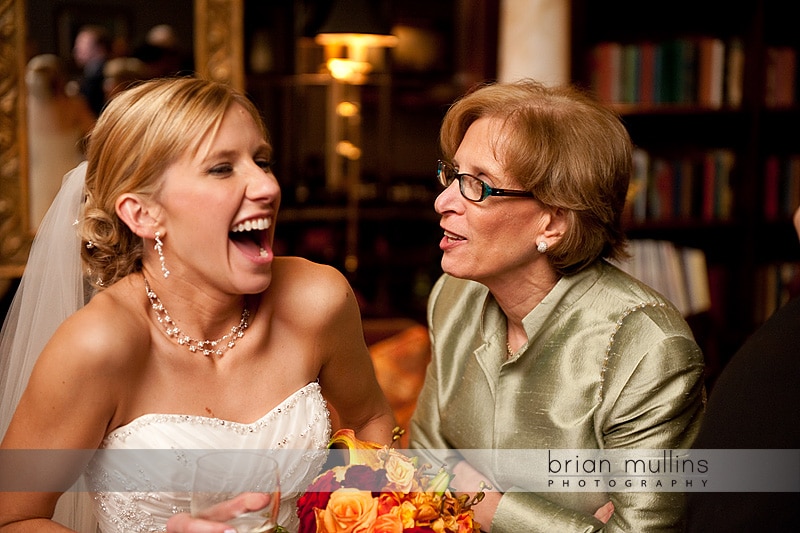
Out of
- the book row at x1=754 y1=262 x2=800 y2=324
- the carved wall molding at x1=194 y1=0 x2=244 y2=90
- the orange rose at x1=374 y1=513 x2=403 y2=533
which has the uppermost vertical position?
the carved wall molding at x1=194 y1=0 x2=244 y2=90

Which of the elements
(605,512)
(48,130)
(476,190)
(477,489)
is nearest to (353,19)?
(48,130)

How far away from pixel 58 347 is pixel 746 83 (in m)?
3.86

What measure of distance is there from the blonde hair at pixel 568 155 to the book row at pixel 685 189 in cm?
256

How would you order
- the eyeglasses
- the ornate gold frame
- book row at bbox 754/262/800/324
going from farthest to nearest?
book row at bbox 754/262/800/324, the ornate gold frame, the eyeglasses

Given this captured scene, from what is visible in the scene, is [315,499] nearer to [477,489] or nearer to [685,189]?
[477,489]

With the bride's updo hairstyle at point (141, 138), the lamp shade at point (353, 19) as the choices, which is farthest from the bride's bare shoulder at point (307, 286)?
the lamp shade at point (353, 19)

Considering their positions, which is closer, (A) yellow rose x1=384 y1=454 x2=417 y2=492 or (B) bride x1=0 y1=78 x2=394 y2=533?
(A) yellow rose x1=384 y1=454 x2=417 y2=492

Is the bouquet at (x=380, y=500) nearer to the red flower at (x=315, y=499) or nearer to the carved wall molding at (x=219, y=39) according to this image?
the red flower at (x=315, y=499)

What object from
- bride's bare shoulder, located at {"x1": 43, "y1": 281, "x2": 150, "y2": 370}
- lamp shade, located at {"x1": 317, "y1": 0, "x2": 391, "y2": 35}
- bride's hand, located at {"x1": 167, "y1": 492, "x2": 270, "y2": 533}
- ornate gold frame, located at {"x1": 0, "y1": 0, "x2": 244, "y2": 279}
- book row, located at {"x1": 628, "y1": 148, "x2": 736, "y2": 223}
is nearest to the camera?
bride's hand, located at {"x1": 167, "y1": 492, "x2": 270, "y2": 533}

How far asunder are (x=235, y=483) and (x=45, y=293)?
3.30 feet

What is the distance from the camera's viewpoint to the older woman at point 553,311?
5.77 feet

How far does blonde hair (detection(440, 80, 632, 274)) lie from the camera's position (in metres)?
1.87

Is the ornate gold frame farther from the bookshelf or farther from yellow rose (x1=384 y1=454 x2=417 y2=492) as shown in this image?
yellow rose (x1=384 y1=454 x2=417 y2=492)

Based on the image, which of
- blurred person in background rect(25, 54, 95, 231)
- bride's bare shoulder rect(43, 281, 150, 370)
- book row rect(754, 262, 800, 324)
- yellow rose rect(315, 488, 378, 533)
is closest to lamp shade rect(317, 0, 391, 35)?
blurred person in background rect(25, 54, 95, 231)
